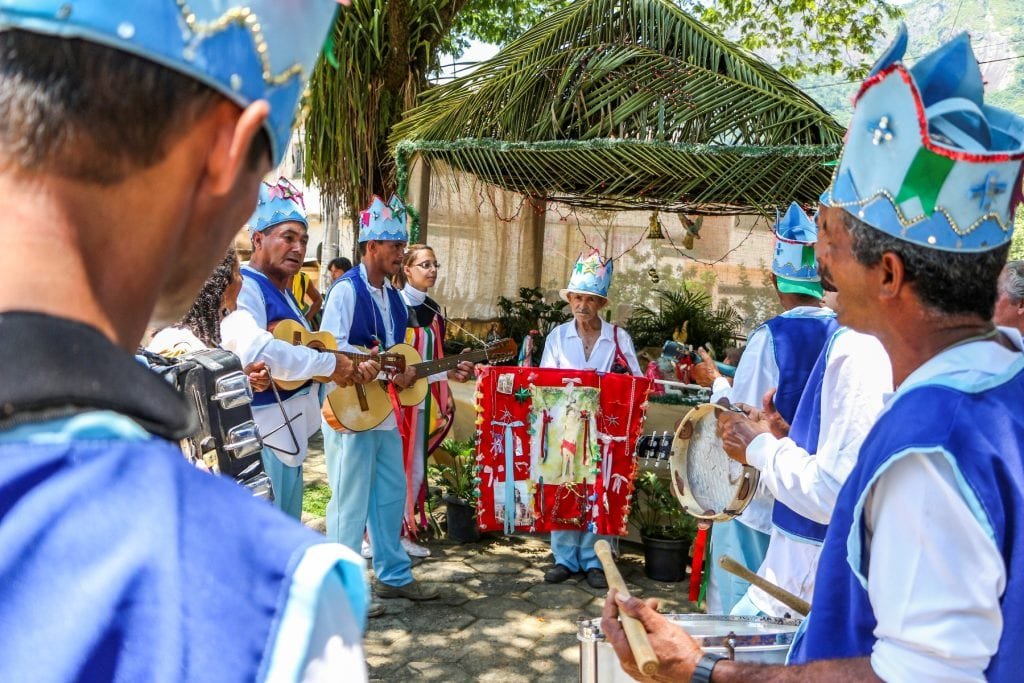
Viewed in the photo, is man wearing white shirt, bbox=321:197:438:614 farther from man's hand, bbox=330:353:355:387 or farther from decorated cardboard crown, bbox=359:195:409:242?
man's hand, bbox=330:353:355:387

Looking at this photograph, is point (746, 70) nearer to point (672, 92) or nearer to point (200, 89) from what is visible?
point (672, 92)

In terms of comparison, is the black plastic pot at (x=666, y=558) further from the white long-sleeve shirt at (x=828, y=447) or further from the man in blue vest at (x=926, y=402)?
the man in blue vest at (x=926, y=402)

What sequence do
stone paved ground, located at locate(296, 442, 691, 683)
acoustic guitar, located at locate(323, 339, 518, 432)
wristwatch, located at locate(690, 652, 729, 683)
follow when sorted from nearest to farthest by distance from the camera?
wristwatch, located at locate(690, 652, 729, 683), stone paved ground, located at locate(296, 442, 691, 683), acoustic guitar, located at locate(323, 339, 518, 432)

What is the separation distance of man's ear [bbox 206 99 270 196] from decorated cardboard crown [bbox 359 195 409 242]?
15.9ft

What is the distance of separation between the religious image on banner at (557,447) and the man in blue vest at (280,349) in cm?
129

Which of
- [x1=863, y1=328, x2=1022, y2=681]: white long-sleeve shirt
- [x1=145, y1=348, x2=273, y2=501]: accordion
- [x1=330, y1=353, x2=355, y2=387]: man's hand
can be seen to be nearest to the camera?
[x1=863, y1=328, x2=1022, y2=681]: white long-sleeve shirt

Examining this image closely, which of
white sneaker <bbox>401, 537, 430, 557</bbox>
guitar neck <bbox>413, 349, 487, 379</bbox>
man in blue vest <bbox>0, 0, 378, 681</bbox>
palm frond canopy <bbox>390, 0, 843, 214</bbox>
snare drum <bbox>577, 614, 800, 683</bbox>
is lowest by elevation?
white sneaker <bbox>401, 537, 430, 557</bbox>

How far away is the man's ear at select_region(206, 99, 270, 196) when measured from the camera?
2.17 feet

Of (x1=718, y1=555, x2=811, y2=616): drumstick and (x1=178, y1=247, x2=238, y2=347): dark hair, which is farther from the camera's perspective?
(x1=178, y1=247, x2=238, y2=347): dark hair

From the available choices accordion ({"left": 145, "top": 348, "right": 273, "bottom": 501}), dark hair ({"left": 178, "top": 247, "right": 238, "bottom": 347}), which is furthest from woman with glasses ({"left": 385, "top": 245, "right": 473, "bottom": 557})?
accordion ({"left": 145, "top": 348, "right": 273, "bottom": 501})

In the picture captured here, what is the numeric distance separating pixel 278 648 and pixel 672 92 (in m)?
6.09

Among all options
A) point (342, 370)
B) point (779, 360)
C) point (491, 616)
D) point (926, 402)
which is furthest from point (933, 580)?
point (491, 616)

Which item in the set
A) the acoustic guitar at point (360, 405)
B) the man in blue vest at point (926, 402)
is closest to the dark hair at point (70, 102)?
the man in blue vest at point (926, 402)

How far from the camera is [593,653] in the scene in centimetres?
203
